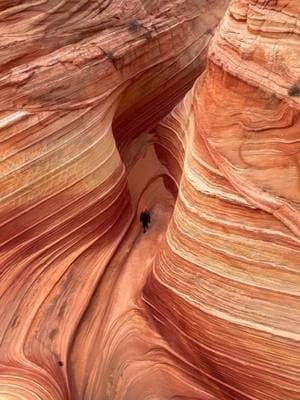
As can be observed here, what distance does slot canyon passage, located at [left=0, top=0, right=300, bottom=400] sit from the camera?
351 centimetres

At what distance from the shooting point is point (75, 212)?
4910mm

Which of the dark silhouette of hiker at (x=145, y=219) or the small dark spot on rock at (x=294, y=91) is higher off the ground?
the small dark spot on rock at (x=294, y=91)

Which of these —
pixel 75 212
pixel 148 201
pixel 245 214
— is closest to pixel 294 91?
pixel 245 214

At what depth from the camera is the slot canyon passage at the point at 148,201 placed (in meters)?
3.51

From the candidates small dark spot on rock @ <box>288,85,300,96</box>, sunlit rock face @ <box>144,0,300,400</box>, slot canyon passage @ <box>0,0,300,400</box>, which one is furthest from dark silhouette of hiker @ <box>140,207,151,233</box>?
small dark spot on rock @ <box>288,85,300,96</box>

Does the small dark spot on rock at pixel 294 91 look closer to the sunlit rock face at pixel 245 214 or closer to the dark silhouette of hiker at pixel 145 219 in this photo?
the sunlit rock face at pixel 245 214

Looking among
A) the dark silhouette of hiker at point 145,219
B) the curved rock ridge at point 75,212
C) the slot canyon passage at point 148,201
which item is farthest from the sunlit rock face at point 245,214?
the dark silhouette of hiker at point 145,219

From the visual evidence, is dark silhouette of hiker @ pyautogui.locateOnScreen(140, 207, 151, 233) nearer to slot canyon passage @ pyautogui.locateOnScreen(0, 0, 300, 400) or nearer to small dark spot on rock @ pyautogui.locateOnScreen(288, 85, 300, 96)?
slot canyon passage @ pyautogui.locateOnScreen(0, 0, 300, 400)

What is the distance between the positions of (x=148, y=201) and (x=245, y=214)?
204 cm

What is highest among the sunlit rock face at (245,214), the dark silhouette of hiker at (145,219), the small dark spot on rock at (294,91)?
the small dark spot on rock at (294,91)

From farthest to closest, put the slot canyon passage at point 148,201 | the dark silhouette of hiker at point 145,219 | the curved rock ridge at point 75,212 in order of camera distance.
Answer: the dark silhouette of hiker at point 145,219
the curved rock ridge at point 75,212
the slot canyon passage at point 148,201

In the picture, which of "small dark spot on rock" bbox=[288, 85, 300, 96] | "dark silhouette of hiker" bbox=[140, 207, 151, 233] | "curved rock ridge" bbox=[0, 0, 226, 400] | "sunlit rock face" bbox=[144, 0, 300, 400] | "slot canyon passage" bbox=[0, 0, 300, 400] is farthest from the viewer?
"dark silhouette of hiker" bbox=[140, 207, 151, 233]

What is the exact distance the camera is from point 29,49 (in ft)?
16.4

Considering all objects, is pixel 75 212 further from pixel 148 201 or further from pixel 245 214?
pixel 245 214
